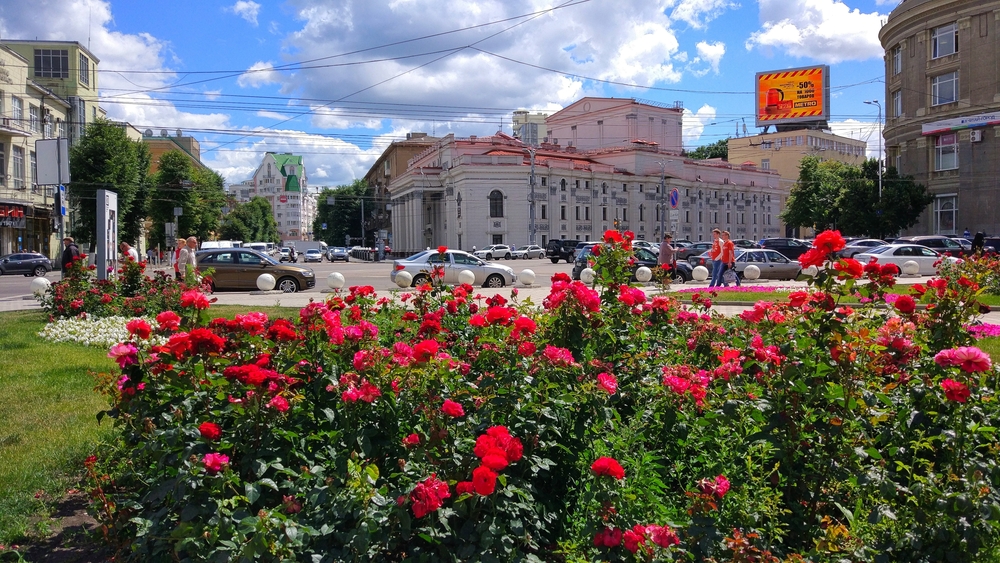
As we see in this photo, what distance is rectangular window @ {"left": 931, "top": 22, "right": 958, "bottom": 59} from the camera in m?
49.4

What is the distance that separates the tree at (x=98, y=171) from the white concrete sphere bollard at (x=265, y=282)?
32.3 meters

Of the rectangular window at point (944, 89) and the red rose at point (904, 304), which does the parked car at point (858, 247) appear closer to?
the rectangular window at point (944, 89)

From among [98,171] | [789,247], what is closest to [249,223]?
[98,171]

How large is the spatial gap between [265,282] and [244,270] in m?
1.65

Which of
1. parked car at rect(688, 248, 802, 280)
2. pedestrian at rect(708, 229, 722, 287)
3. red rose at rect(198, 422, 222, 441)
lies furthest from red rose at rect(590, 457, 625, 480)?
parked car at rect(688, 248, 802, 280)

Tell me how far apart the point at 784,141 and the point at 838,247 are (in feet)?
360

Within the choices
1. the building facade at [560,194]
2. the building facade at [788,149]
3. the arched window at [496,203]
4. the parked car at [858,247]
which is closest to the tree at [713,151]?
the building facade at [788,149]

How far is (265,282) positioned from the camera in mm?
24219

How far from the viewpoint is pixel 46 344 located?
11.1 m

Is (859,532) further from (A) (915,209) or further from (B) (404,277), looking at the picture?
(A) (915,209)

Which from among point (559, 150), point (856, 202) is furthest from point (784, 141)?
point (856, 202)

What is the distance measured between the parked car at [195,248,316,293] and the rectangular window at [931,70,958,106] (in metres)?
46.5

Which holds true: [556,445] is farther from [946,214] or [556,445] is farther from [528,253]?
[528,253]

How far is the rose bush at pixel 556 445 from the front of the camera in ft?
9.78
